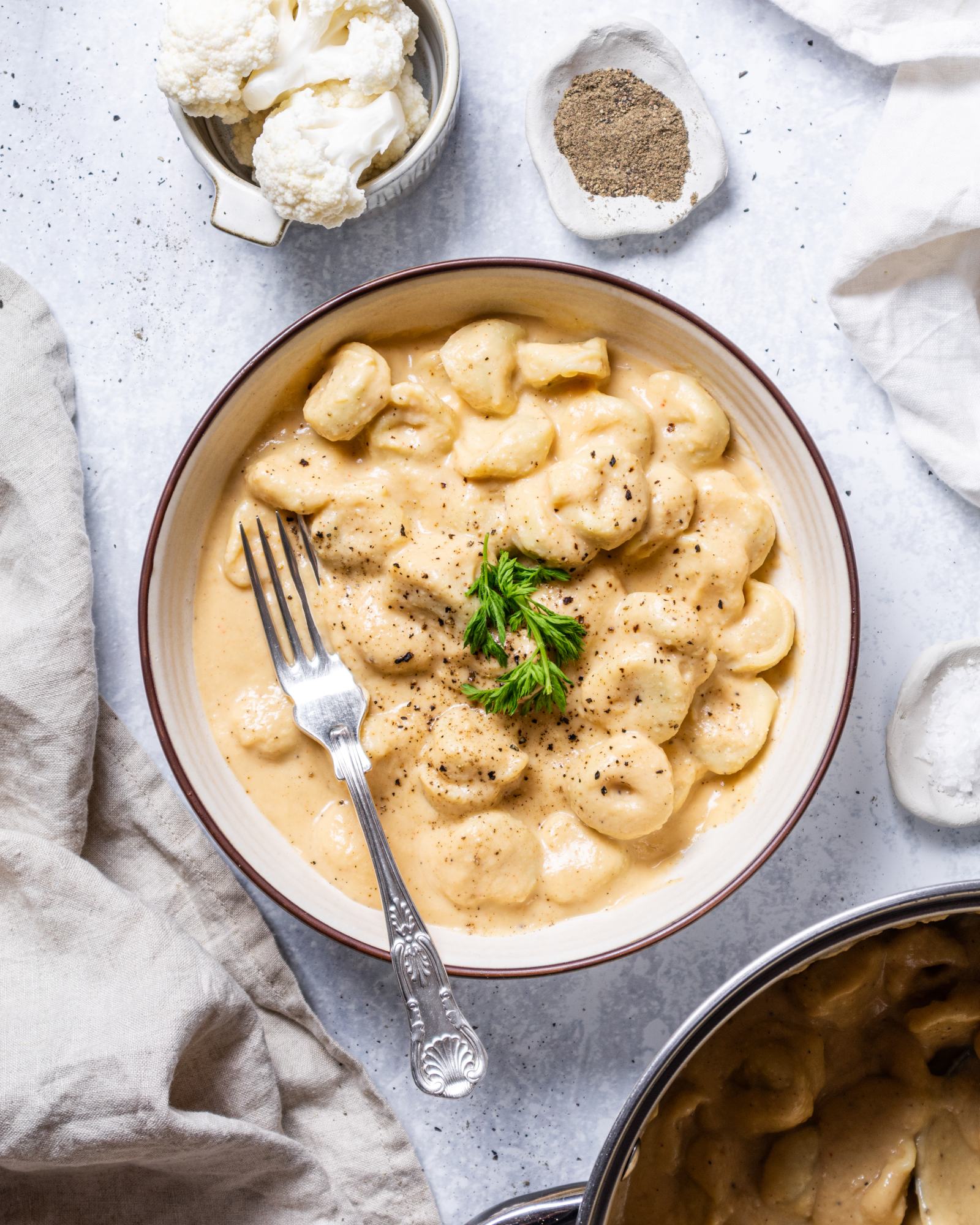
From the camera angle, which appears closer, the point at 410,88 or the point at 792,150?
the point at 410,88

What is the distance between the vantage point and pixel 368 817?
2.25 metres

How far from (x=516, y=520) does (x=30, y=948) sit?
136 cm

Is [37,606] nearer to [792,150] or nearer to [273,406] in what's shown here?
[273,406]

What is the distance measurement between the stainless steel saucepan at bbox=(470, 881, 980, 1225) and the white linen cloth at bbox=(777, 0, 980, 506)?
1091 millimetres

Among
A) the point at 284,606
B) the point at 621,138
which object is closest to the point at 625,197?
the point at 621,138

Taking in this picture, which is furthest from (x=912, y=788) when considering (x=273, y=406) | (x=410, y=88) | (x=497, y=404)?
(x=410, y=88)

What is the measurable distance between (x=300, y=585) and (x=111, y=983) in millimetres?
922

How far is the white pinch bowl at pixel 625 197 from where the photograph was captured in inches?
96.5

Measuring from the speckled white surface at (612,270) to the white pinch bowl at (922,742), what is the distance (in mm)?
52

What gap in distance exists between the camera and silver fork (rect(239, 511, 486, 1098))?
2191mm

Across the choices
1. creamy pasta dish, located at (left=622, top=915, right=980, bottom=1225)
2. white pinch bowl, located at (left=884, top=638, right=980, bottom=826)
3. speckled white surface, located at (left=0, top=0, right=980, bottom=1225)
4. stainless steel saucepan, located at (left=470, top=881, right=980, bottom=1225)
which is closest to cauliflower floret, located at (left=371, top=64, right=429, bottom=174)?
speckled white surface, located at (left=0, top=0, right=980, bottom=1225)

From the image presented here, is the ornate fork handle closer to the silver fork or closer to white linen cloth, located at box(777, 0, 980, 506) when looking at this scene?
the silver fork

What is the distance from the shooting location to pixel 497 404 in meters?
2.37

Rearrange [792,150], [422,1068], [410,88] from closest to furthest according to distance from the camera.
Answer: [422,1068] < [410,88] < [792,150]
